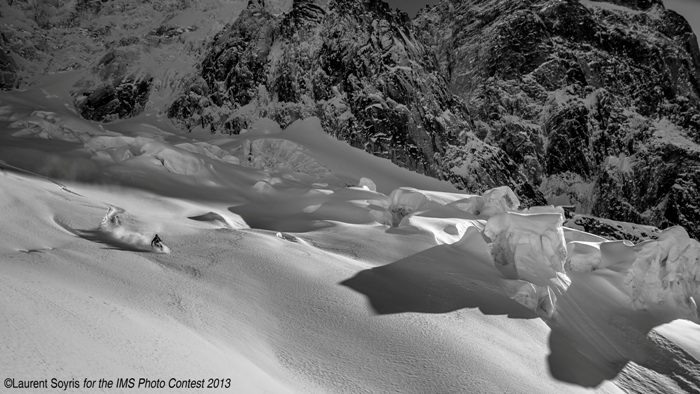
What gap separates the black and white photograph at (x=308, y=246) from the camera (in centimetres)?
717

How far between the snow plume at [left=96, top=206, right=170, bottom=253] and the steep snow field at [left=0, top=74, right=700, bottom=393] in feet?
0.15

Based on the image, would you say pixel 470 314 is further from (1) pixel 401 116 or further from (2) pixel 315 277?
(1) pixel 401 116

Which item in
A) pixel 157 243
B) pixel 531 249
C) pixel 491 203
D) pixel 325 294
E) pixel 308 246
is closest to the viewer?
pixel 325 294

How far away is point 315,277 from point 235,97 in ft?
194

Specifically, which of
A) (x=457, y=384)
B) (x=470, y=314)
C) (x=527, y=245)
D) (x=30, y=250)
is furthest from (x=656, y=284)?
(x=30, y=250)

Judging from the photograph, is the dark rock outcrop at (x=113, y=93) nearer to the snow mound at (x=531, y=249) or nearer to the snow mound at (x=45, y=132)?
the snow mound at (x=45, y=132)

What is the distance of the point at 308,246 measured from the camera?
13711 mm

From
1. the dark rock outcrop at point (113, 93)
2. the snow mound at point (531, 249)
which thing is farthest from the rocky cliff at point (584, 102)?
the snow mound at point (531, 249)

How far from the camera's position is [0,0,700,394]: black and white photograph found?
7172 millimetres

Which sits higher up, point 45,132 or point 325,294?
point 325,294

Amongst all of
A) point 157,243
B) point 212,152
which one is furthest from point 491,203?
point 212,152

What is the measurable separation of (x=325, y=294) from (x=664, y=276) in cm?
1278

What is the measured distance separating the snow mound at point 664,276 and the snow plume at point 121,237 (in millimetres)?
14195

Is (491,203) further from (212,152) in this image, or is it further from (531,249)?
(212,152)
